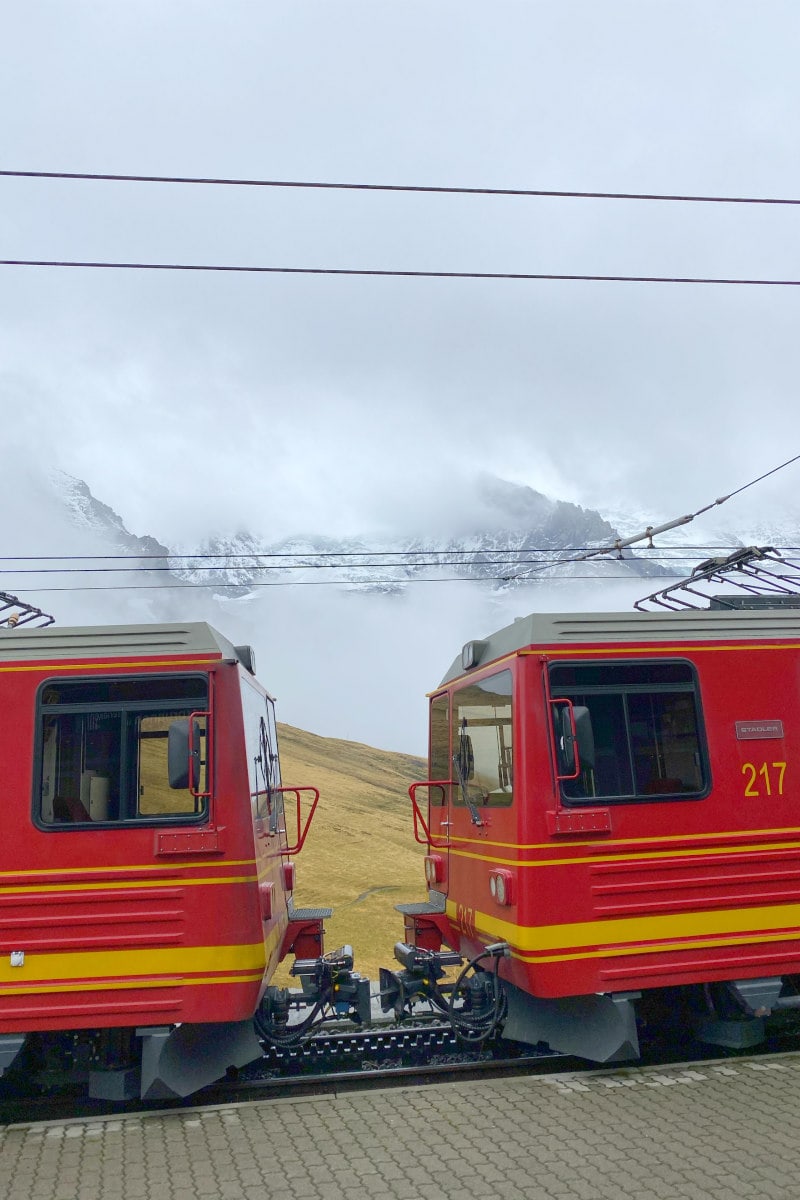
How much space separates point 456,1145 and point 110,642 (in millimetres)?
3749

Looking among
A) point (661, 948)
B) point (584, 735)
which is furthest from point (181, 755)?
point (661, 948)

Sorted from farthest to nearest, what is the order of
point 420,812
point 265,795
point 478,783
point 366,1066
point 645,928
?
point 420,812 < point 478,783 < point 265,795 < point 366,1066 < point 645,928

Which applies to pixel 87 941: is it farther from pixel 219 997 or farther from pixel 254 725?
pixel 254 725

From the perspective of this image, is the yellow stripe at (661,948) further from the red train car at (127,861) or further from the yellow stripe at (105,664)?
the yellow stripe at (105,664)

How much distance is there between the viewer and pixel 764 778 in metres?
6.88

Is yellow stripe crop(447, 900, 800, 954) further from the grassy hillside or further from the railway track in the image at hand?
the grassy hillside

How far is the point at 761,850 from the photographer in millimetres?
6781

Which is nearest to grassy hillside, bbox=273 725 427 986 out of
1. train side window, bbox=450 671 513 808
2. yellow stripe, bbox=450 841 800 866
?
train side window, bbox=450 671 513 808

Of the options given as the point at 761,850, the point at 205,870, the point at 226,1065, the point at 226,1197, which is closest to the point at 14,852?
the point at 205,870

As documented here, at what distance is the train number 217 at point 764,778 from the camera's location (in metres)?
6.84

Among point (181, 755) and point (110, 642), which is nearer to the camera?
point (181, 755)

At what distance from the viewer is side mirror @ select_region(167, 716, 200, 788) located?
5.89m

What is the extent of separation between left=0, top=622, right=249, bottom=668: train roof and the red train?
13 millimetres

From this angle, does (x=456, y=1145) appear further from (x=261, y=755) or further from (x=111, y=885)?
(x=261, y=755)
